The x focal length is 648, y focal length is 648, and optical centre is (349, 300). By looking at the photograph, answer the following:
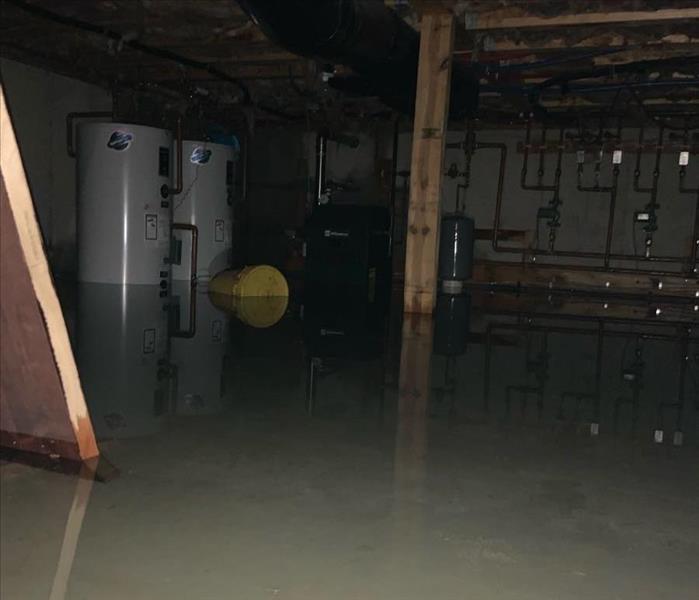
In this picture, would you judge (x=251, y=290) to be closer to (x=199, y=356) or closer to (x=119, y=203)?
(x=119, y=203)

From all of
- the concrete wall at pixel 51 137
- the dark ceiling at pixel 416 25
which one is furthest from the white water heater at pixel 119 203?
the concrete wall at pixel 51 137

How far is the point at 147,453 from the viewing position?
144cm

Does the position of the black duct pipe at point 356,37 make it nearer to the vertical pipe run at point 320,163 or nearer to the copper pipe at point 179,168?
A: the copper pipe at point 179,168

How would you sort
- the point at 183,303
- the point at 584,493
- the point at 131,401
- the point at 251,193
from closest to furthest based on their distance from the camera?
the point at 584,493, the point at 131,401, the point at 183,303, the point at 251,193

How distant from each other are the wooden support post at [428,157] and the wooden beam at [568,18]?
247mm

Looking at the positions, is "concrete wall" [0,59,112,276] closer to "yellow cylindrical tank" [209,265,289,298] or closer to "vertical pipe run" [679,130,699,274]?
"yellow cylindrical tank" [209,265,289,298]

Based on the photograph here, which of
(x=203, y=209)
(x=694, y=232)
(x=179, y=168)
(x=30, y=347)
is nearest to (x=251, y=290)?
(x=203, y=209)

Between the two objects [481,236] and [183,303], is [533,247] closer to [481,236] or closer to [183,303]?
[481,236]

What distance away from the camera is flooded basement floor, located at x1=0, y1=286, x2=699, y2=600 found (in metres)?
0.97

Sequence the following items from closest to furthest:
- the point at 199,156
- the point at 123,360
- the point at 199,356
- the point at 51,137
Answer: the point at 123,360
the point at 199,356
the point at 199,156
the point at 51,137

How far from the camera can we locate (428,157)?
140 inches

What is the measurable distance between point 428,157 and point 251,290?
1558 millimetres

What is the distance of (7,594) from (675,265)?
634 centimetres

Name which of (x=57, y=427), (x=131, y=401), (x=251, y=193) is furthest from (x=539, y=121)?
(x=57, y=427)
